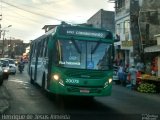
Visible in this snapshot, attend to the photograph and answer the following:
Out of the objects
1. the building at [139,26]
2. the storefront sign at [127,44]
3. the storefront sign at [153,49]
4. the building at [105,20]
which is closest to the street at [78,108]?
the storefront sign at [153,49]

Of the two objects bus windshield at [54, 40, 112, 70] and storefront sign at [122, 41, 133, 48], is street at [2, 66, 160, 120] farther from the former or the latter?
storefront sign at [122, 41, 133, 48]

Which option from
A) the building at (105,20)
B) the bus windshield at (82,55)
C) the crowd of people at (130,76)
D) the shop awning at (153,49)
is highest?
the building at (105,20)

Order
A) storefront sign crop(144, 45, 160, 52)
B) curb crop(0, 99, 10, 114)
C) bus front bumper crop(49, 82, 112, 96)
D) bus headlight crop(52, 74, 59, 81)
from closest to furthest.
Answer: curb crop(0, 99, 10, 114)
bus front bumper crop(49, 82, 112, 96)
bus headlight crop(52, 74, 59, 81)
storefront sign crop(144, 45, 160, 52)

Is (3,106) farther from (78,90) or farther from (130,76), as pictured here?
(130,76)

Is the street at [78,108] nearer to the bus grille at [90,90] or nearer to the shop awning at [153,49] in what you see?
the bus grille at [90,90]

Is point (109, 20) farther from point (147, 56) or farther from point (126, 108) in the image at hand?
point (126, 108)

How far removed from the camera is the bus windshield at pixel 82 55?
1738 centimetres

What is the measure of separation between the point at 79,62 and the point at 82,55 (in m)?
0.30

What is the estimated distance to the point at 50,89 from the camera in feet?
58.6

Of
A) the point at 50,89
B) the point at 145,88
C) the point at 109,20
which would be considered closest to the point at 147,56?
the point at 145,88

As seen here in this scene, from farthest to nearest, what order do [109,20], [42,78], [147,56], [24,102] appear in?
[109,20] → [147,56] → [42,78] → [24,102]

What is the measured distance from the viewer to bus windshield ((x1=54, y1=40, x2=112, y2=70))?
57.0 feet

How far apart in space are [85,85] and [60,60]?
138 centimetres

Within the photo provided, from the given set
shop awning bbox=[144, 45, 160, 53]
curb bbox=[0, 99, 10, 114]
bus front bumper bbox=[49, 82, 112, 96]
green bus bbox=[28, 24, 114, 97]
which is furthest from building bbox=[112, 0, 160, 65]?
curb bbox=[0, 99, 10, 114]
